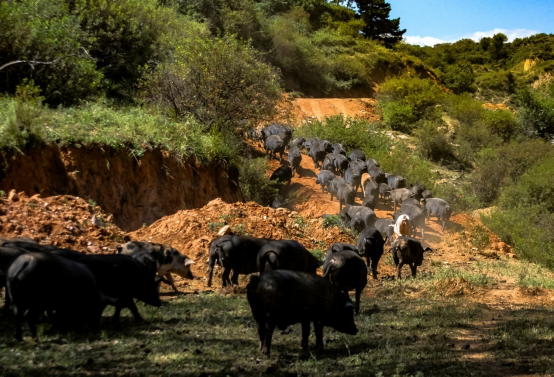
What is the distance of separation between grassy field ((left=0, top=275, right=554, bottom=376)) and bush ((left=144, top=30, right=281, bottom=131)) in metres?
12.6

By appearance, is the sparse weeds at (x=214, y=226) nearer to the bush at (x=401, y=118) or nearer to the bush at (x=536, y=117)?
the bush at (x=401, y=118)

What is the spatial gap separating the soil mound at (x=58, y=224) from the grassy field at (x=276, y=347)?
3452 mm

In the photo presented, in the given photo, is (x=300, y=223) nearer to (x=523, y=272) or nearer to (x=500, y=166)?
(x=523, y=272)

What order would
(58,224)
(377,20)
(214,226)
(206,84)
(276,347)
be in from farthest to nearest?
(377,20) < (206,84) < (214,226) < (58,224) < (276,347)

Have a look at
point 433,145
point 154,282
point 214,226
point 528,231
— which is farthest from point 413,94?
point 154,282

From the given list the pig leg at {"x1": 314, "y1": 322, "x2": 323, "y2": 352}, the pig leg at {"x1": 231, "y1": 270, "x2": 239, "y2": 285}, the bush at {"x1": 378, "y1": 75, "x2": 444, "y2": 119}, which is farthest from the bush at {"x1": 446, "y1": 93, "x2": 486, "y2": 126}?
the pig leg at {"x1": 314, "y1": 322, "x2": 323, "y2": 352}

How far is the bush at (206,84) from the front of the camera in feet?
67.1

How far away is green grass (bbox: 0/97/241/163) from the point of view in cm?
1391

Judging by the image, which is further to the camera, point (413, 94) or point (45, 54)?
point (413, 94)

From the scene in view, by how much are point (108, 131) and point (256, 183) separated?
7.63m

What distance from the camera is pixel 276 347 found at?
6.56 metres

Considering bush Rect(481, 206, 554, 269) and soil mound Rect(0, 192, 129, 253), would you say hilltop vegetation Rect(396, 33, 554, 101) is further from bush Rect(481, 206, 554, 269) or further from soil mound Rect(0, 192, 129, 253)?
soil mound Rect(0, 192, 129, 253)

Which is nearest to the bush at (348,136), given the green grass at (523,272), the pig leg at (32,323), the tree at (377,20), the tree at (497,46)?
the green grass at (523,272)

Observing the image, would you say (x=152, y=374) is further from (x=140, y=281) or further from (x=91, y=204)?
(x=91, y=204)
